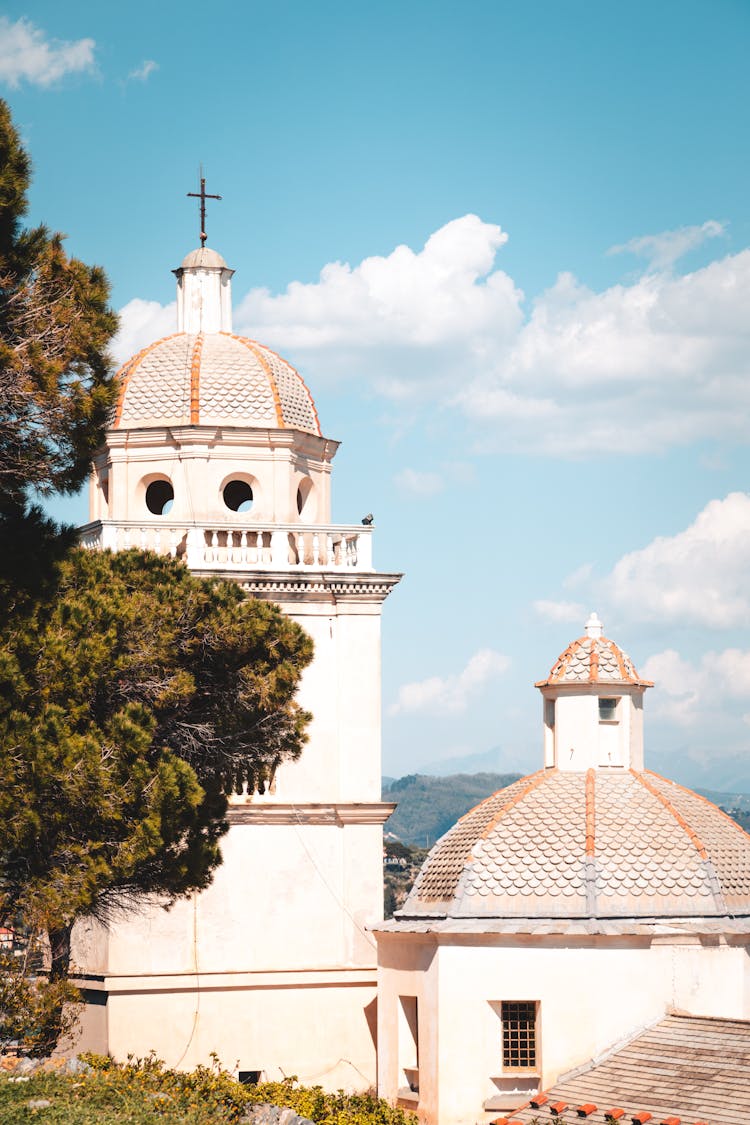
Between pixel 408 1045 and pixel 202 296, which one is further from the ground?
pixel 202 296

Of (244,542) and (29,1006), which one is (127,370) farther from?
(29,1006)

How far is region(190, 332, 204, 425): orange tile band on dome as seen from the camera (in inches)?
1455

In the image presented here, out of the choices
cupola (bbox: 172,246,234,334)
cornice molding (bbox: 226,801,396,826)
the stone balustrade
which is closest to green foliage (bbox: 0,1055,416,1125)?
cornice molding (bbox: 226,801,396,826)

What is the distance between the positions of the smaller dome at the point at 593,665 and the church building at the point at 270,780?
3432mm

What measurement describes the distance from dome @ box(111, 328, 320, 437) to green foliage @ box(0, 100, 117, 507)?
32.1ft

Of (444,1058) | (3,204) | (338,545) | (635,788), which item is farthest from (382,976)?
(3,204)

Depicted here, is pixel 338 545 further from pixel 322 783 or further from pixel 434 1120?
pixel 434 1120

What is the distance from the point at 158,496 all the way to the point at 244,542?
3045 mm

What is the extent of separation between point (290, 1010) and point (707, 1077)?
9.28 meters

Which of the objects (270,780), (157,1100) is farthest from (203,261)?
(157,1100)

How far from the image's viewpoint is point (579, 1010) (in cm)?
3039

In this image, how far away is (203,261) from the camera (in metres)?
39.4

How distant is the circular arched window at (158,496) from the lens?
Result: 37.7 m

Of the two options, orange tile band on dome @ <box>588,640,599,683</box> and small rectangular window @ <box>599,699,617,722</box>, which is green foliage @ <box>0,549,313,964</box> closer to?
orange tile band on dome @ <box>588,640,599,683</box>
